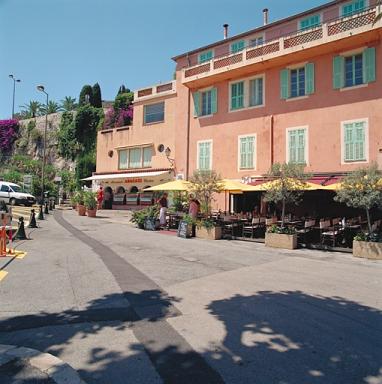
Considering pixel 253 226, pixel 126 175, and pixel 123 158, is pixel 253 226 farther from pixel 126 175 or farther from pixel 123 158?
pixel 123 158

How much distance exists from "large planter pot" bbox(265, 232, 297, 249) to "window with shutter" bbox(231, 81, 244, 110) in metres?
10.2

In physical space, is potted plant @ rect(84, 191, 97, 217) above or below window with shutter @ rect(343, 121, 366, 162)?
below

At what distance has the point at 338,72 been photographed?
1795 cm

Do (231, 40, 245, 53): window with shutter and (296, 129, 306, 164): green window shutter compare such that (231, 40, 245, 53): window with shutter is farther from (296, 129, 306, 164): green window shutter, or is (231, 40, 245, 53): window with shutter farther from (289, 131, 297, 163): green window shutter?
(296, 129, 306, 164): green window shutter

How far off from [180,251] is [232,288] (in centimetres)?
479

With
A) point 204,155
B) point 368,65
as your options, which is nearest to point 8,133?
point 204,155

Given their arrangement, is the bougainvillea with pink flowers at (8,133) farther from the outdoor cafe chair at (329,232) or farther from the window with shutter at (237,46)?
the outdoor cafe chair at (329,232)

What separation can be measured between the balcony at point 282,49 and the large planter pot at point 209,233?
32.3 ft

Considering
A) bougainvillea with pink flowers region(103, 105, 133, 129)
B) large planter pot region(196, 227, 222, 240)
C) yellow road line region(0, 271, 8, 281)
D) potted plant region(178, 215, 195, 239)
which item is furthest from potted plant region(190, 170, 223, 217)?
bougainvillea with pink flowers region(103, 105, 133, 129)

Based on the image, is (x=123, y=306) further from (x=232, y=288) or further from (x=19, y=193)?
(x=19, y=193)

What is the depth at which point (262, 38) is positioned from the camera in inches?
851

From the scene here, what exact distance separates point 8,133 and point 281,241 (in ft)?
175

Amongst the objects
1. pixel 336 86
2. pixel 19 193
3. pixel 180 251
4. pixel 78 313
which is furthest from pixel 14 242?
pixel 19 193

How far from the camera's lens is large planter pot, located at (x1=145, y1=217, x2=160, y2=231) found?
1839 cm
